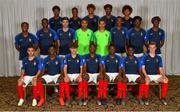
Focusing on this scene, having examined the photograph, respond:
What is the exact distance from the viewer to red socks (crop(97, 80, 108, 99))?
632cm

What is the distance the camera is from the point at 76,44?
671cm

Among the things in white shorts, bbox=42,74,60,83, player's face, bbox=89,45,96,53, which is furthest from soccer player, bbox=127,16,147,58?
white shorts, bbox=42,74,60,83

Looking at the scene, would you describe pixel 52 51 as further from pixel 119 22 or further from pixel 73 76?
pixel 119 22

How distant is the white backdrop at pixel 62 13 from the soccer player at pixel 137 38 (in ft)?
3.70

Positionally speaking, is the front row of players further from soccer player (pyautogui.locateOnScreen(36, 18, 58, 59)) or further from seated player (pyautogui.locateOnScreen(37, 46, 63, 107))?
soccer player (pyautogui.locateOnScreen(36, 18, 58, 59))

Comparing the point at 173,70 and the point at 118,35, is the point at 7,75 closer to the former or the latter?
the point at 118,35

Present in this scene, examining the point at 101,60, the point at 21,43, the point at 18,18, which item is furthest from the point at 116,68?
the point at 18,18

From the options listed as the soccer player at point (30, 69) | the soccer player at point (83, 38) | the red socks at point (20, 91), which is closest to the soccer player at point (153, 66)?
the soccer player at point (83, 38)

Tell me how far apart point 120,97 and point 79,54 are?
1113 mm

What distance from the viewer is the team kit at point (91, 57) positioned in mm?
6383

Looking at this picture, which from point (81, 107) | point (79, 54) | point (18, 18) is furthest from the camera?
point (18, 18)

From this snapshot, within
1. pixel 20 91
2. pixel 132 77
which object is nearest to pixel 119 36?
pixel 132 77

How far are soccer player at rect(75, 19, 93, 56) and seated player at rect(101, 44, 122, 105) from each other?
1.69ft

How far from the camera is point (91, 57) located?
6.57 m
